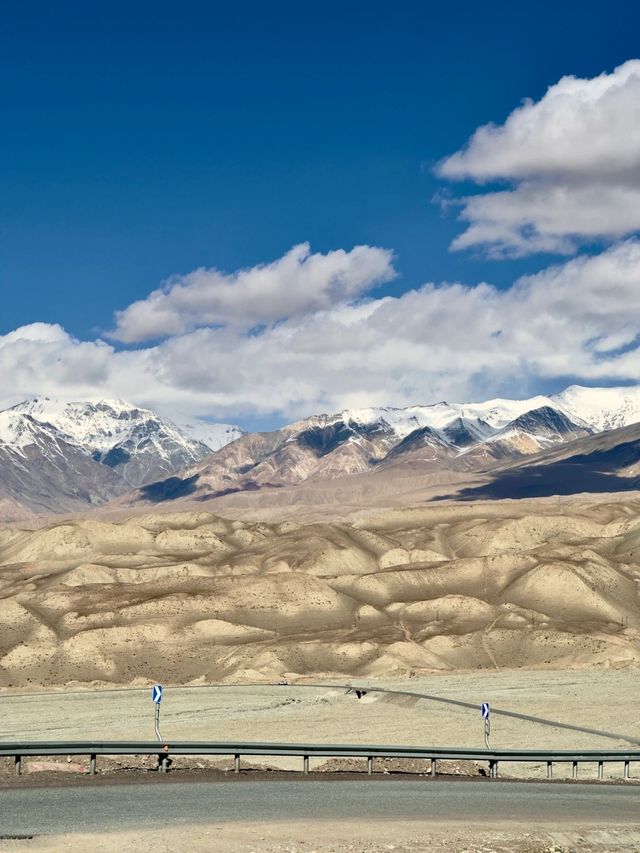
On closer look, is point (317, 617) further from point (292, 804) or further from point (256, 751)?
point (292, 804)

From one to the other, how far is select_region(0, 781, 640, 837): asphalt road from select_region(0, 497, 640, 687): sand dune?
8150 centimetres

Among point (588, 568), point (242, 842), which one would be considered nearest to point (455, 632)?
point (588, 568)

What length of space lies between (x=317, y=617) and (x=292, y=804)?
12620 centimetres

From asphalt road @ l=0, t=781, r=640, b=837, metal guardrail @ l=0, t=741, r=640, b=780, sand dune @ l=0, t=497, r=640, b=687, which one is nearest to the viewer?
asphalt road @ l=0, t=781, r=640, b=837

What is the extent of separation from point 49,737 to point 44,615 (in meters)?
97.1

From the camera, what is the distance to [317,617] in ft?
511

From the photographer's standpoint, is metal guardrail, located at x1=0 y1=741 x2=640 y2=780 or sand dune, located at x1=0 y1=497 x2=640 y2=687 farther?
sand dune, located at x1=0 y1=497 x2=640 y2=687

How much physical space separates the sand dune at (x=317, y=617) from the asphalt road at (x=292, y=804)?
81.5m

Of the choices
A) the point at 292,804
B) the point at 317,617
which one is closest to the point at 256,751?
the point at 292,804

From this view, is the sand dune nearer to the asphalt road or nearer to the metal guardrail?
the metal guardrail

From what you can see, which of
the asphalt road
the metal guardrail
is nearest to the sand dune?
the metal guardrail

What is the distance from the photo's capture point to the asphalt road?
91.4 ft

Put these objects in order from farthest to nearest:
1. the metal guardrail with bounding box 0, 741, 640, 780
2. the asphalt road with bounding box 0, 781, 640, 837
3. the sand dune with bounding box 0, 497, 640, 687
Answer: the sand dune with bounding box 0, 497, 640, 687 → the metal guardrail with bounding box 0, 741, 640, 780 → the asphalt road with bounding box 0, 781, 640, 837

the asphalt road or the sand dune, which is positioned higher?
the sand dune
